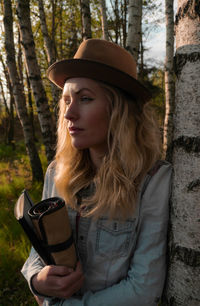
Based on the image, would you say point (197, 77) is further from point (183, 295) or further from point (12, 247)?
point (12, 247)

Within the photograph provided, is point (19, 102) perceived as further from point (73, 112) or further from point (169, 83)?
point (73, 112)

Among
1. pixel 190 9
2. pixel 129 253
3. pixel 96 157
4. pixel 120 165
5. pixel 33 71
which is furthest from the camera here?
pixel 33 71

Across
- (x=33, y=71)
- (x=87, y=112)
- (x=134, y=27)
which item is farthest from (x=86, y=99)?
(x=33, y=71)

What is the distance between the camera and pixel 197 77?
95 cm

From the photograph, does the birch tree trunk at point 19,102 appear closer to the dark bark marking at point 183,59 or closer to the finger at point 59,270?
the finger at point 59,270

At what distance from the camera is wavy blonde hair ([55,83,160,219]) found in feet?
4.21

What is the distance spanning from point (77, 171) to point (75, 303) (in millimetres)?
819

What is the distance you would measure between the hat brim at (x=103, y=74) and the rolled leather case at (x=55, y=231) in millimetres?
777

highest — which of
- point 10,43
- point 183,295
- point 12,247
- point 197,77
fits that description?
point 10,43

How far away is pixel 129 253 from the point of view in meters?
1.25

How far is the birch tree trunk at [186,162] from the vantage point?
0.95m

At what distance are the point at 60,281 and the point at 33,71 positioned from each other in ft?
14.7

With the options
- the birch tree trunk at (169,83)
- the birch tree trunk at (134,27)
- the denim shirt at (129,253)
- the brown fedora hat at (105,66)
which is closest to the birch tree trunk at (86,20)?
the birch tree trunk at (134,27)

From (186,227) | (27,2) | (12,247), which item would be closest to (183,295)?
(186,227)
